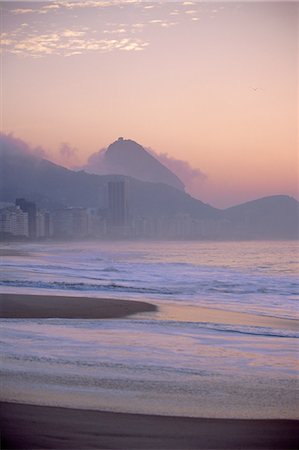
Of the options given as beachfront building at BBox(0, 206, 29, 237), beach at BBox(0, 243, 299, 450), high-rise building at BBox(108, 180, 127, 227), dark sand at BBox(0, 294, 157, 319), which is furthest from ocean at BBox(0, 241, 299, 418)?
high-rise building at BBox(108, 180, 127, 227)

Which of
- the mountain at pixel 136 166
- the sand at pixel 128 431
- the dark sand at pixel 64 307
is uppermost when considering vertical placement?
the mountain at pixel 136 166

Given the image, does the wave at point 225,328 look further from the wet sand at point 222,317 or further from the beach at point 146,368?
the wet sand at point 222,317

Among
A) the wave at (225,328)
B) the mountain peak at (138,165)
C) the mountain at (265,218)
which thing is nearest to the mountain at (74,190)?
the mountain peak at (138,165)

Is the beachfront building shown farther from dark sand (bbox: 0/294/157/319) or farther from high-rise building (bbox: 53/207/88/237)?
dark sand (bbox: 0/294/157/319)

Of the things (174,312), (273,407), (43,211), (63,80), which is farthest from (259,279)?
(273,407)

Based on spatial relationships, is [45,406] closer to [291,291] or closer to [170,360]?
[170,360]

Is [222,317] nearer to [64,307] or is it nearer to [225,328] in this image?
[225,328]

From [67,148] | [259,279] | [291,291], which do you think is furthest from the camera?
[259,279]

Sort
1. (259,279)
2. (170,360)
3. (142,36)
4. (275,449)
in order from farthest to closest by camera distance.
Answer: (259,279)
(142,36)
(170,360)
(275,449)
